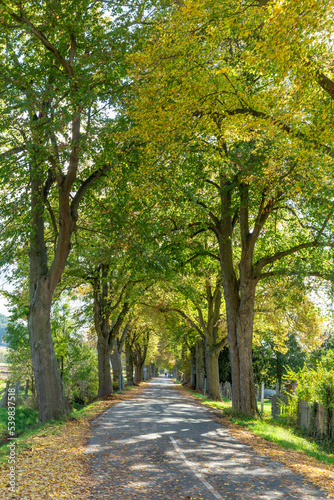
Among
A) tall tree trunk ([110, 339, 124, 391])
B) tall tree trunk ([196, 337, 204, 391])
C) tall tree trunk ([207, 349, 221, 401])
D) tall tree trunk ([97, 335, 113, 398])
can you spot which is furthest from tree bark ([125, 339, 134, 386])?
tall tree trunk ([207, 349, 221, 401])

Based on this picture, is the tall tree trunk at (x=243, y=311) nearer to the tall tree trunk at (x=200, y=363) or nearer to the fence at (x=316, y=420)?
the fence at (x=316, y=420)

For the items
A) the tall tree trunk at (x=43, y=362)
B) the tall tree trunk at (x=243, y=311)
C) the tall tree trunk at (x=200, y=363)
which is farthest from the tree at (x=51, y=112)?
the tall tree trunk at (x=200, y=363)

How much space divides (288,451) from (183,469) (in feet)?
12.3

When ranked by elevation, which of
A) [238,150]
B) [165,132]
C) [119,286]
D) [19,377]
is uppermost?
[238,150]

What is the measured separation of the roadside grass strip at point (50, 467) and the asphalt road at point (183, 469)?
0.27 meters

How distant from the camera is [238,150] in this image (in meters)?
12.2

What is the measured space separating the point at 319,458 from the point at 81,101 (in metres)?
10.6

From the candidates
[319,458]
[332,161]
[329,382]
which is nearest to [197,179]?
[332,161]

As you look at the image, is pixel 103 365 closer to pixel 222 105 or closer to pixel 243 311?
pixel 243 311

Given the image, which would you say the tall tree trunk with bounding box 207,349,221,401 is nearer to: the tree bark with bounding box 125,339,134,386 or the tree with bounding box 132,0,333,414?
the tree with bounding box 132,0,333,414

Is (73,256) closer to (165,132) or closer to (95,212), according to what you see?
(95,212)

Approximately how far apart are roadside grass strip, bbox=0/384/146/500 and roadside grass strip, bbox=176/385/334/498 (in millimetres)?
3923

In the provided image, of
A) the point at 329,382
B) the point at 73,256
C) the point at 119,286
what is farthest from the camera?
the point at 119,286

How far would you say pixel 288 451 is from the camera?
987 centimetres
